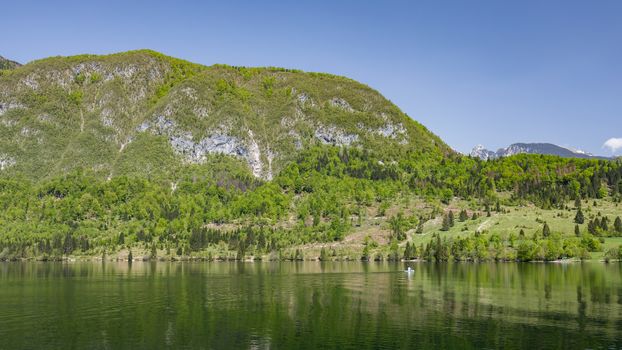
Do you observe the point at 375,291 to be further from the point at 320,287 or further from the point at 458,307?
the point at 458,307

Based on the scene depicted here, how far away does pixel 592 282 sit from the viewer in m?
136

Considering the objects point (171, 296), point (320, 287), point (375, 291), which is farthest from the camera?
point (320, 287)

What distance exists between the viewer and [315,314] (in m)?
90.8

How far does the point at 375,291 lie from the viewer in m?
123

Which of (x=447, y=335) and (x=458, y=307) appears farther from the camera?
(x=458, y=307)

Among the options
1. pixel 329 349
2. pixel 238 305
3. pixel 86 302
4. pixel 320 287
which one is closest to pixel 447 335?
pixel 329 349

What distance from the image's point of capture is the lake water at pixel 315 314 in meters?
69.9

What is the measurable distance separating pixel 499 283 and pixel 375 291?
3621 centimetres

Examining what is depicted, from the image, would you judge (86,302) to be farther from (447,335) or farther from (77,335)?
(447,335)

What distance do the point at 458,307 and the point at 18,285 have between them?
109m

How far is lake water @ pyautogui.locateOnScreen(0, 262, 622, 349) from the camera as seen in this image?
6994 cm

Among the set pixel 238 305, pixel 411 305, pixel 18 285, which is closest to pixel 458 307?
pixel 411 305

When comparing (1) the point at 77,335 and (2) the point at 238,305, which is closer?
(1) the point at 77,335

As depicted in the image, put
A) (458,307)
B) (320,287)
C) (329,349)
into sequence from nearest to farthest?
(329,349), (458,307), (320,287)
